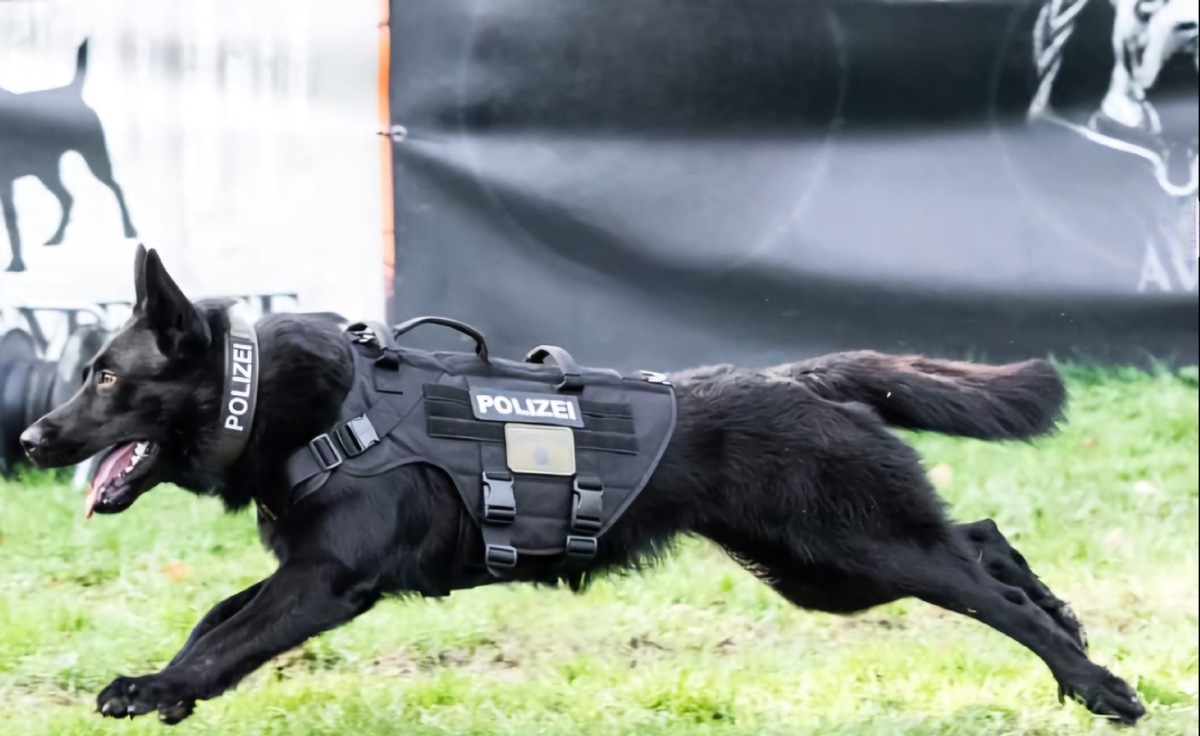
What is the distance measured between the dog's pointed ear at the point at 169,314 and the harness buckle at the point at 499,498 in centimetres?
74

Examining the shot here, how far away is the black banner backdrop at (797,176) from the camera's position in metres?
5.59

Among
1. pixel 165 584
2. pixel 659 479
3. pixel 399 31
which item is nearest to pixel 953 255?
pixel 399 31

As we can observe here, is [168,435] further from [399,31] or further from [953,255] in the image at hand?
[953,255]

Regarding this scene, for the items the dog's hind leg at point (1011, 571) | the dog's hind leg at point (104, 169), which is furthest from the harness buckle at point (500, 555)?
the dog's hind leg at point (104, 169)

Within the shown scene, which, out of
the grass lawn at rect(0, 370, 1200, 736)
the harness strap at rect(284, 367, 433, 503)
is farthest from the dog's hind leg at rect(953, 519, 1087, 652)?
the harness strap at rect(284, 367, 433, 503)

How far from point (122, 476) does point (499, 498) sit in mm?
886

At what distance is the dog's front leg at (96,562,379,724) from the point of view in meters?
3.32

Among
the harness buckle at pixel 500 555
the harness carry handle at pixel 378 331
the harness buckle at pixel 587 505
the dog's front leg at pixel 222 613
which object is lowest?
the dog's front leg at pixel 222 613

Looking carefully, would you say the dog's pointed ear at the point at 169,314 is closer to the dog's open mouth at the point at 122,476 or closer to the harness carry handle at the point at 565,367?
the dog's open mouth at the point at 122,476

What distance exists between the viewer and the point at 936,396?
13.4 feet

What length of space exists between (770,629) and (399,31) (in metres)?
2.50

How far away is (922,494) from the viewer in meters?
3.97

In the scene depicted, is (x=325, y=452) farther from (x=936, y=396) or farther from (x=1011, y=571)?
(x=1011, y=571)

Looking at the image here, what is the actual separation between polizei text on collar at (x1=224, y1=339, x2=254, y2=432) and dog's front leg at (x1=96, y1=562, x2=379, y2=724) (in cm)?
36
